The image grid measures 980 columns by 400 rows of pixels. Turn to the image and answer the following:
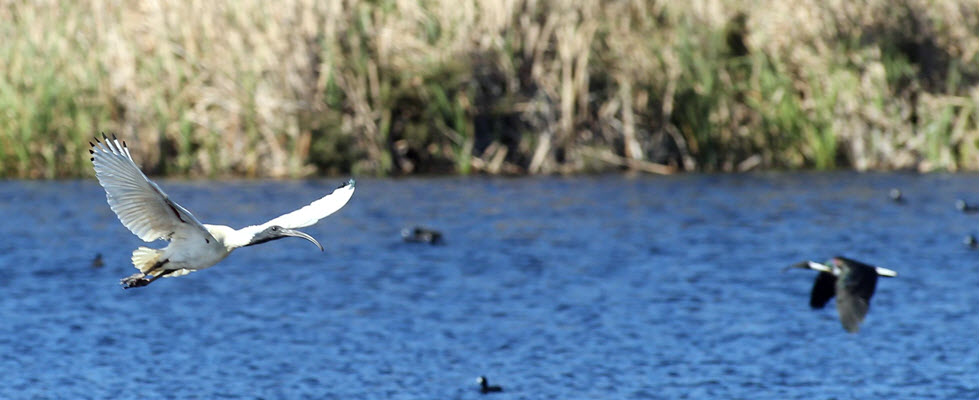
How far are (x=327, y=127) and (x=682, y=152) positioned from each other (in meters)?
5.83

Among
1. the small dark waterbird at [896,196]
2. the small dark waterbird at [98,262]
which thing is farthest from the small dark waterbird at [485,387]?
the small dark waterbird at [896,196]

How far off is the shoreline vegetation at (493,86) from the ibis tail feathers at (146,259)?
576 inches

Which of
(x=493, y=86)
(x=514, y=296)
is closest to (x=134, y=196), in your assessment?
(x=514, y=296)

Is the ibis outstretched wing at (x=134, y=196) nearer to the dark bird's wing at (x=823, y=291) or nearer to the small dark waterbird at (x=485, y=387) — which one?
the small dark waterbird at (x=485, y=387)

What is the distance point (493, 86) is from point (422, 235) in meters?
5.62

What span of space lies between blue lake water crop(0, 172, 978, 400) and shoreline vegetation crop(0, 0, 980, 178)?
0.56 metres

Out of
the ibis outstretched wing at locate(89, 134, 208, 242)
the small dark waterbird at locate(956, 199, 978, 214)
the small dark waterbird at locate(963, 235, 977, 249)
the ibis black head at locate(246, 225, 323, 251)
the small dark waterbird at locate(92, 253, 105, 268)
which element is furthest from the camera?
the small dark waterbird at locate(956, 199, 978, 214)

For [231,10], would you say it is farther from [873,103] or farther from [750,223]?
[873,103]

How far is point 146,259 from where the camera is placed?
9.33m

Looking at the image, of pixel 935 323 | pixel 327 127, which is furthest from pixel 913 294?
pixel 327 127

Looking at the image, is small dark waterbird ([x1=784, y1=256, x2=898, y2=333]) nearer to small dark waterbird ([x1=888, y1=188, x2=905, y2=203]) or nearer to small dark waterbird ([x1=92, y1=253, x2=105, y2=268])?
small dark waterbird ([x1=92, y1=253, x2=105, y2=268])

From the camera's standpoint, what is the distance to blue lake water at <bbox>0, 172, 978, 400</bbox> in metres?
13.0

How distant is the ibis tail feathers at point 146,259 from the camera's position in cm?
923

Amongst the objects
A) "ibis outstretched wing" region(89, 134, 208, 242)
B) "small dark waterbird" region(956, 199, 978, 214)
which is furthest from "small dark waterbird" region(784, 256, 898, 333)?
"small dark waterbird" region(956, 199, 978, 214)
